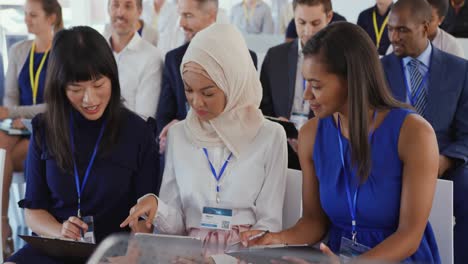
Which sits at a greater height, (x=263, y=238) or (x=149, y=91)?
(x=149, y=91)

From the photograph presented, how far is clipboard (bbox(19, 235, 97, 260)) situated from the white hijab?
0.61 metres

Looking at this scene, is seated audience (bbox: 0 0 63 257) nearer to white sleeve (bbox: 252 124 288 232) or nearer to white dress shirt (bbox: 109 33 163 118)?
white dress shirt (bbox: 109 33 163 118)

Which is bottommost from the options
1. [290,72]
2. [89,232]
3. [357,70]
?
[89,232]

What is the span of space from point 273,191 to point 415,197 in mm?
501

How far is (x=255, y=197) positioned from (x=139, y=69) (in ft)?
5.96

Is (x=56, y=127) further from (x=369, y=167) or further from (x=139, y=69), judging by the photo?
(x=139, y=69)

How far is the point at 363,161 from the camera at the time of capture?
1.95 meters

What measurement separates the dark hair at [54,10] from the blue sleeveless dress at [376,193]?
2.84 m

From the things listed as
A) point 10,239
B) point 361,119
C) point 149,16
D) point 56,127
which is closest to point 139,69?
point 10,239

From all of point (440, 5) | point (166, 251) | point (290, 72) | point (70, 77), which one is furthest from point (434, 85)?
point (166, 251)

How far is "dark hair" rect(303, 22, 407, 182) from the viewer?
187cm

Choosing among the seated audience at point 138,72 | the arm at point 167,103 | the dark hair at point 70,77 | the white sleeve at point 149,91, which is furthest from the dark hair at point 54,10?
the dark hair at point 70,77

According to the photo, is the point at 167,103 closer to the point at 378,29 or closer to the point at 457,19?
the point at 378,29

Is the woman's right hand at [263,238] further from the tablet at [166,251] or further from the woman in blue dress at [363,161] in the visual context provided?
the tablet at [166,251]
